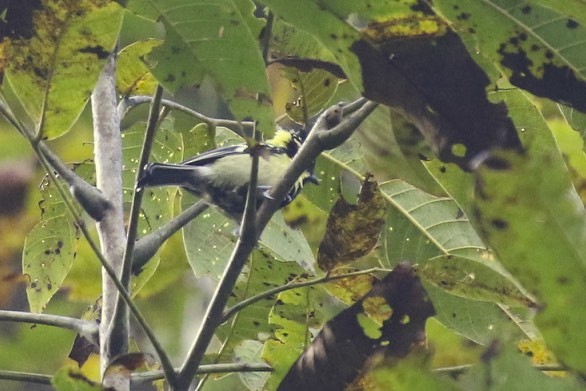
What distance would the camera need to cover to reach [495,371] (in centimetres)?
42

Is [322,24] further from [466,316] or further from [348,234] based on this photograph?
[466,316]

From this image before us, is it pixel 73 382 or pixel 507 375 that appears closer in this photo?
pixel 507 375

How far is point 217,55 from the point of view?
29.6 inches

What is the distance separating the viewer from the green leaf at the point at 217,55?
0.73 m

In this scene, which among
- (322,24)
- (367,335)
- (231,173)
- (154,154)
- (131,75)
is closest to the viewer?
(322,24)

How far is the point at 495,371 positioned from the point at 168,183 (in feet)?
4.77

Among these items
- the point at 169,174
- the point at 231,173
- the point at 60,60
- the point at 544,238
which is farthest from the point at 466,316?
the point at 231,173

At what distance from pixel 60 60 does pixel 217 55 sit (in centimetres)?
14

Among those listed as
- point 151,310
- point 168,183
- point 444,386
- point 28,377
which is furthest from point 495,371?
point 151,310

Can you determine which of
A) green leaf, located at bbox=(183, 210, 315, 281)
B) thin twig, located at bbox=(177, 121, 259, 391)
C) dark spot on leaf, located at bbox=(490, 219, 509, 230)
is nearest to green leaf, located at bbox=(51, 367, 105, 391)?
thin twig, located at bbox=(177, 121, 259, 391)

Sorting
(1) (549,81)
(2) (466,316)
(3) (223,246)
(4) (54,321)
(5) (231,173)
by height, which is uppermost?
(1) (549,81)

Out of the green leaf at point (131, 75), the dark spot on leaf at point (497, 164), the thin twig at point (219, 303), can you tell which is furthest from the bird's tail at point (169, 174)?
the dark spot on leaf at point (497, 164)

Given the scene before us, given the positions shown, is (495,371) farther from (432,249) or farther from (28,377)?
(432,249)

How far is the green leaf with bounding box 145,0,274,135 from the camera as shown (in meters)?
0.73
